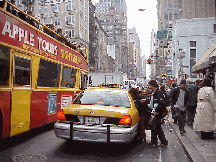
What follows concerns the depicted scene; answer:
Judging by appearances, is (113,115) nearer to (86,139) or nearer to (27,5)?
(86,139)

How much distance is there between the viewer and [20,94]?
6.76 m

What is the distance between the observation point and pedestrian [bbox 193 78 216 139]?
24.4ft

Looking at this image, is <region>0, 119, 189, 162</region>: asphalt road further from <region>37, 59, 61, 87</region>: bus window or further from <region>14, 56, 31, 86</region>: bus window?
<region>37, 59, 61, 87</region>: bus window

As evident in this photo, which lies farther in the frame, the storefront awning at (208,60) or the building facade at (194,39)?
the building facade at (194,39)

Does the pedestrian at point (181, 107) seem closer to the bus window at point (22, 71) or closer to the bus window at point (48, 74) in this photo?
the bus window at point (48, 74)

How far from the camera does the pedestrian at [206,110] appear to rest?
743 cm

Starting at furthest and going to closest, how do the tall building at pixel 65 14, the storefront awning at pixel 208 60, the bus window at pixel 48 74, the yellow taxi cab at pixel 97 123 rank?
the tall building at pixel 65 14 → the storefront awning at pixel 208 60 → the bus window at pixel 48 74 → the yellow taxi cab at pixel 97 123

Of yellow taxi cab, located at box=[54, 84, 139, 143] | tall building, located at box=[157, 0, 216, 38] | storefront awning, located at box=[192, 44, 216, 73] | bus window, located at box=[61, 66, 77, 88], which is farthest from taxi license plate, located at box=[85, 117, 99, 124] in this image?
tall building, located at box=[157, 0, 216, 38]

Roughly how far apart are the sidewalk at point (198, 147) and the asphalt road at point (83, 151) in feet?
0.63

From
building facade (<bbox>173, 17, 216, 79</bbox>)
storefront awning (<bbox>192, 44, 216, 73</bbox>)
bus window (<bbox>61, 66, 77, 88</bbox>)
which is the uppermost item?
building facade (<bbox>173, 17, 216, 79</bbox>)

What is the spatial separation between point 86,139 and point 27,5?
54107 mm

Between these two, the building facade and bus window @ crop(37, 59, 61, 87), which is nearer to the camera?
bus window @ crop(37, 59, 61, 87)

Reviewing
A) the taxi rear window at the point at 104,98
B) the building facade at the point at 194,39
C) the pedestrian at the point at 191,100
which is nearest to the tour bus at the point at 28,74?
the taxi rear window at the point at 104,98

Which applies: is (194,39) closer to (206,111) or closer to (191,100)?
(191,100)
